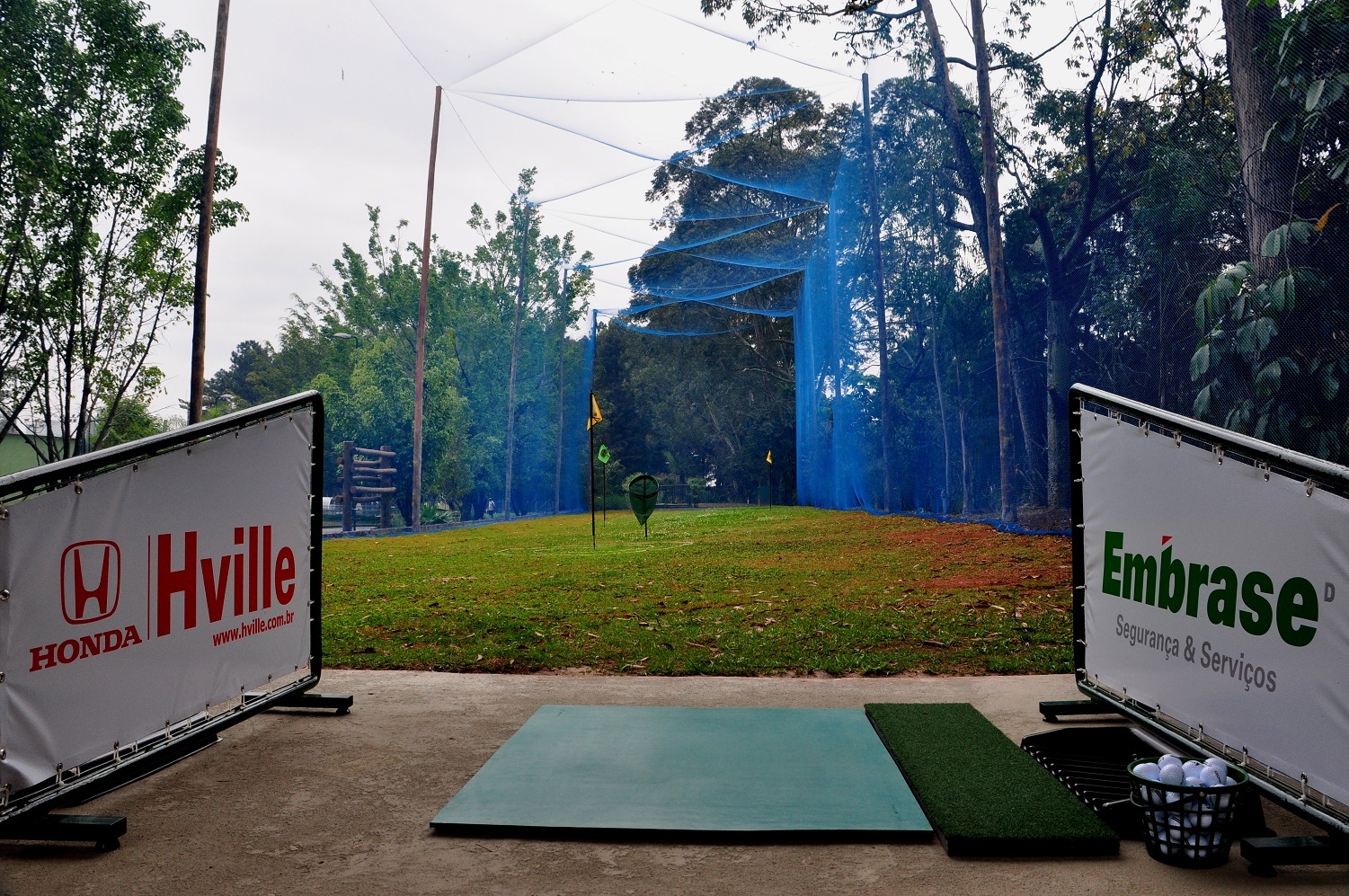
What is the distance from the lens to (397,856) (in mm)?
2230

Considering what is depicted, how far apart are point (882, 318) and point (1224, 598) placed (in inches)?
642

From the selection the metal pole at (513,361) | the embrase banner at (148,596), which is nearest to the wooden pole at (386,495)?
the metal pole at (513,361)

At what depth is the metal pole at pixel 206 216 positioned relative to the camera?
1242cm

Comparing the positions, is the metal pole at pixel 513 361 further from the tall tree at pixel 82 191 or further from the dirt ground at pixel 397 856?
the dirt ground at pixel 397 856

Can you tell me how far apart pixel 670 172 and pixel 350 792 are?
23246 mm

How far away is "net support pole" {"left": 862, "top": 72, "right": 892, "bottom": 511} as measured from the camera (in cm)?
1673

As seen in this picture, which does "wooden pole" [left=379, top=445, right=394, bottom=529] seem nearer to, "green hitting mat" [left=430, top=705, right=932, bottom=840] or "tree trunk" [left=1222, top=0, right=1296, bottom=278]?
"tree trunk" [left=1222, top=0, right=1296, bottom=278]

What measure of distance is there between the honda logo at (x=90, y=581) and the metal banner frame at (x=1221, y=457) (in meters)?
2.85

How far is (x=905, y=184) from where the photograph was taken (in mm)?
15758

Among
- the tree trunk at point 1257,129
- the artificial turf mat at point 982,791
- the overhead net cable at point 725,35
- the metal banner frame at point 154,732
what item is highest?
the overhead net cable at point 725,35

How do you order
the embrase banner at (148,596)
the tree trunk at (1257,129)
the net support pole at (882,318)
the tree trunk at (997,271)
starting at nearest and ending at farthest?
1. the embrase banner at (148,596)
2. the tree trunk at (1257,129)
3. the tree trunk at (997,271)
4. the net support pole at (882,318)

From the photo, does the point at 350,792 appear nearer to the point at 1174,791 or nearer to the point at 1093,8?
the point at 1174,791

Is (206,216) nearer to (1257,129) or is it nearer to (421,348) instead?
(421,348)

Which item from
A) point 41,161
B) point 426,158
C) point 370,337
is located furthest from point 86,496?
point 370,337
